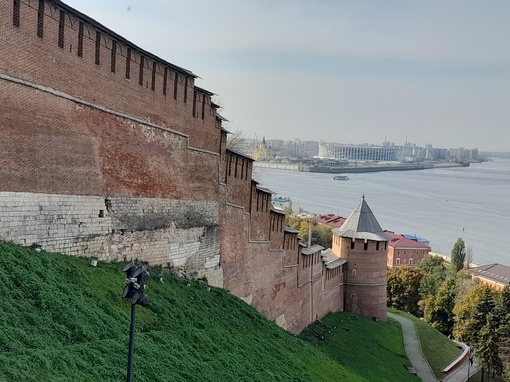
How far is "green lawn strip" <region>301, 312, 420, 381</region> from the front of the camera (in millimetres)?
15742

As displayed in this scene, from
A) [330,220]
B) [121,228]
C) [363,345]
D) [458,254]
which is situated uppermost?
[121,228]

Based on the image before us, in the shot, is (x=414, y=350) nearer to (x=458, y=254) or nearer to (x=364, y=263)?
(x=364, y=263)

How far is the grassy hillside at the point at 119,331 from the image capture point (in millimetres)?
5605

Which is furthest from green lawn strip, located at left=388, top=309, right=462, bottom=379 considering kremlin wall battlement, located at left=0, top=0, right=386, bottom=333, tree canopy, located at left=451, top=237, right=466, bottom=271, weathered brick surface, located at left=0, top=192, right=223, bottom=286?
tree canopy, located at left=451, top=237, right=466, bottom=271

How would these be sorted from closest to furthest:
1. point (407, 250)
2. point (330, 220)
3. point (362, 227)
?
point (362, 227) < point (407, 250) < point (330, 220)

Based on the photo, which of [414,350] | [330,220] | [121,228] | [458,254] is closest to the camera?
[121,228]

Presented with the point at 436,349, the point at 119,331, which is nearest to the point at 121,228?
the point at 119,331

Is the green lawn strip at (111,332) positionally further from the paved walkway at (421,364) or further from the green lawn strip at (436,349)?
the green lawn strip at (436,349)

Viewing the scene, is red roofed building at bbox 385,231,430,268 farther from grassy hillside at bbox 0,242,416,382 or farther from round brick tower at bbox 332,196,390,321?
grassy hillside at bbox 0,242,416,382

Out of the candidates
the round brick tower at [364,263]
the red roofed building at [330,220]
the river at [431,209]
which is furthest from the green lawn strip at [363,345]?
the red roofed building at [330,220]

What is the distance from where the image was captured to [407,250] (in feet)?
163

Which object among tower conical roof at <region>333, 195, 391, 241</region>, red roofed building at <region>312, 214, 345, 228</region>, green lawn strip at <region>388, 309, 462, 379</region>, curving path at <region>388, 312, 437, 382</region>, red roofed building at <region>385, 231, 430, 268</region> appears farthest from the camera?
red roofed building at <region>312, 214, 345, 228</region>

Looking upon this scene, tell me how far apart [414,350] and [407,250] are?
30487mm

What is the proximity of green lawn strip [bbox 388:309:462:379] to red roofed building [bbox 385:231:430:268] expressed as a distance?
2576cm
